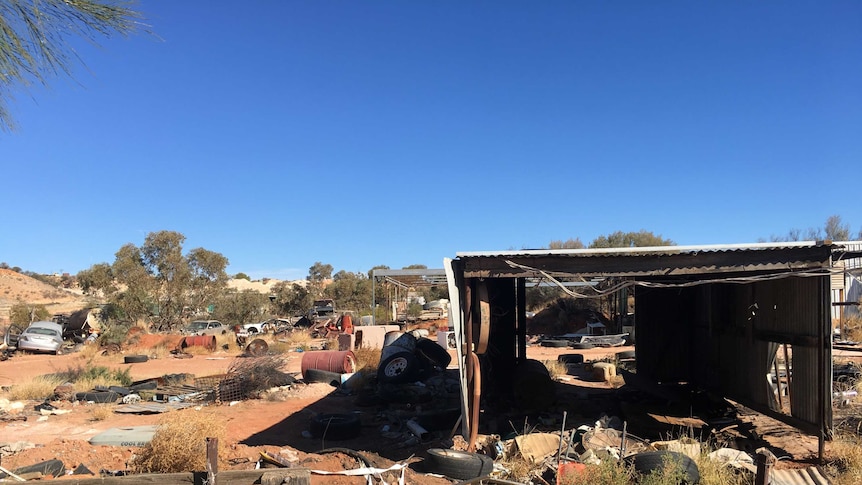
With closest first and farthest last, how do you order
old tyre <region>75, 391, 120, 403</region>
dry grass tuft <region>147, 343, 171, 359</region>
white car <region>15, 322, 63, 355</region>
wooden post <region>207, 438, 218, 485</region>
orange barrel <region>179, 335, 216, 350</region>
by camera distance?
wooden post <region>207, 438, 218, 485</region> < old tyre <region>75, 391, 120, 403</region> < dry grass tuft <region>147, 343, 171, 359</region> < white car <region>15, 322, 63, 355</region> < orange barrel <region>179, 335, 216, 350</region>

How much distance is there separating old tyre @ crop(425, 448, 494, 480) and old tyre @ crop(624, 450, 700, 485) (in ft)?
5.85

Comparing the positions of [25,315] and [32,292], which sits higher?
[25,315]

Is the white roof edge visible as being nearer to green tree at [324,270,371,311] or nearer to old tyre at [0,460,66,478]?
old tyre at [0,460,66,478]

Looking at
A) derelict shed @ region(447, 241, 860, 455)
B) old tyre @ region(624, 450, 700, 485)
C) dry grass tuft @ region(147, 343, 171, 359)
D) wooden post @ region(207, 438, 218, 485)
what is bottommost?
dry grass tuft @ region(147, 343, 171, 359)

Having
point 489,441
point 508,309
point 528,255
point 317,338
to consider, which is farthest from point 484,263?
point 317,338

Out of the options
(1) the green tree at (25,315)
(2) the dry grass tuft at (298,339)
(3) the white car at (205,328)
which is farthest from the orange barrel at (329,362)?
(1) the green tree at (25,315)

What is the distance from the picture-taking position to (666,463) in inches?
244

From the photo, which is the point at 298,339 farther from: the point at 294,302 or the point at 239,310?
the point at 294,302

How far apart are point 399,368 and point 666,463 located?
8.41 metres

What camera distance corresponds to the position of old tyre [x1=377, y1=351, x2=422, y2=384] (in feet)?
45.1

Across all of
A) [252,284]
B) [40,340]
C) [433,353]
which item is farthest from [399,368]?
[252,284]

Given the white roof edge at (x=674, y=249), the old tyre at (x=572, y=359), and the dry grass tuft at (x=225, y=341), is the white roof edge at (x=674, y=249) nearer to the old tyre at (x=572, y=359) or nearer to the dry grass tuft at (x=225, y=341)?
the old tyre at (x=572, y=359)

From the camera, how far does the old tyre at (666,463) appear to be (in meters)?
6.26

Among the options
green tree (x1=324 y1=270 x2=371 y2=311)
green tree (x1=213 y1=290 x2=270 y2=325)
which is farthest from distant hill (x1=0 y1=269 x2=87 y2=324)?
green tree (x1=324 y1=270 x2=371 y2=311)
